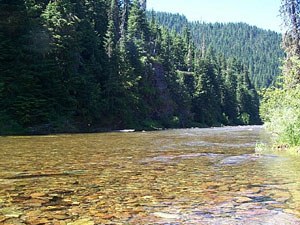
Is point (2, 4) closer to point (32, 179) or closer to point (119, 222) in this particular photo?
point (32, 179)

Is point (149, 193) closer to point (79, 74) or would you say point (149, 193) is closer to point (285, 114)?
point (285, 114)

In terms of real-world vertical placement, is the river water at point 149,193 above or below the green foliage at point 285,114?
below

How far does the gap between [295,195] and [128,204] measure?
2406mm

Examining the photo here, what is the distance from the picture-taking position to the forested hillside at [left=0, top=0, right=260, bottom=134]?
90.3 feet

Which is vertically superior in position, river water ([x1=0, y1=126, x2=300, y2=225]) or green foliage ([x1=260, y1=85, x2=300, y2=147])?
green foliage ([x1=260, y1=85, x2=300, y2=147])

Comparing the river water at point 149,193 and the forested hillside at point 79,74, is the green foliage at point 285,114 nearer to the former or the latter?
the river water at point 149,193

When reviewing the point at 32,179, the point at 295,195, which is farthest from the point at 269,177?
the point at 32,179

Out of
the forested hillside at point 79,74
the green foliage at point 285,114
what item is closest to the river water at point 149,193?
the green foliage at point 285,114

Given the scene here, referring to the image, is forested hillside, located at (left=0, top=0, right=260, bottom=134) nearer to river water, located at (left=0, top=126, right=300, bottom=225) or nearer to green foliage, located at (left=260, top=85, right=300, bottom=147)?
river water, located at (left=0, top=126, right=300, bottom=225)

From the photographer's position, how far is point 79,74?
112 feet

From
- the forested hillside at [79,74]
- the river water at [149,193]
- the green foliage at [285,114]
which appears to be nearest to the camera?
the river water at [149,193]

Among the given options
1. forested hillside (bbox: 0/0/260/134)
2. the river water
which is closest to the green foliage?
the river water

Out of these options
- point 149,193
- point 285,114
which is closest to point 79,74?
point 285,114

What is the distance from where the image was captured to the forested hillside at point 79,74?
2752cm
